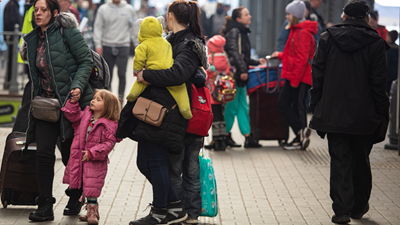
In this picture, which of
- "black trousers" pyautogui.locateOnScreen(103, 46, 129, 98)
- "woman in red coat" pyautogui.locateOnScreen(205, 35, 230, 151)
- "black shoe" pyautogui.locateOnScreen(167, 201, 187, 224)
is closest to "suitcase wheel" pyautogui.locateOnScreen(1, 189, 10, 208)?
"black shoe" pyautogui.locateOnScreen(167, 201, 187, 224)

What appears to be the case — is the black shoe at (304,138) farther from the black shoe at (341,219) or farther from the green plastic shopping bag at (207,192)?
the green plastic shopping bag at (207,192)

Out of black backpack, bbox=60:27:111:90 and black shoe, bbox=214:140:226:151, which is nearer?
black backpack, bbox=60:27:111:90

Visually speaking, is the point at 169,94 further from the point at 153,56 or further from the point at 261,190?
the point at 261,190

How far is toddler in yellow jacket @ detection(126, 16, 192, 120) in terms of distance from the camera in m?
4.44

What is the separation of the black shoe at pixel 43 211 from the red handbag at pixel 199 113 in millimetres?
1297

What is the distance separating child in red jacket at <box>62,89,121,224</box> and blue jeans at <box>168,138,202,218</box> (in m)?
0.53

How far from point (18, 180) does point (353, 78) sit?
9.68 feet

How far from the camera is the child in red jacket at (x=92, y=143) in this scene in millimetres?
4793

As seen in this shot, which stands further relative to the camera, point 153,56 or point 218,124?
point 218,124

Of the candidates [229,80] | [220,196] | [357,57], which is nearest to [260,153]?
[229,80]

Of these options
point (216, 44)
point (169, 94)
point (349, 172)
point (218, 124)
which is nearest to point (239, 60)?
point (216, 44)

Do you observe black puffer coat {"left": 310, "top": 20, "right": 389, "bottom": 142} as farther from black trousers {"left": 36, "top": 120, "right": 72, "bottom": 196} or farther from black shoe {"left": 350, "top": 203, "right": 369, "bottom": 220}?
black trousers {"left": 36, "top": 120, "right": 72, "bottom": 196}

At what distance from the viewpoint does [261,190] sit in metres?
6.30

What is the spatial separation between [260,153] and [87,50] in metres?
4.15
